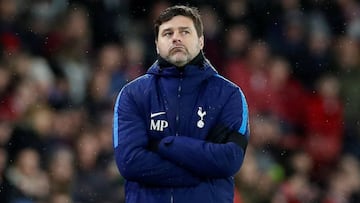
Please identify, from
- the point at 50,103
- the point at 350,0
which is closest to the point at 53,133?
the point at 50,103

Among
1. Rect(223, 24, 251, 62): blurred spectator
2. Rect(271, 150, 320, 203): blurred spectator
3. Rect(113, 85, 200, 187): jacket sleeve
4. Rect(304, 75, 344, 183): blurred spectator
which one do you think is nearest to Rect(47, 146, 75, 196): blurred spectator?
Rect(271, 150, 320, 203): blurred spectator

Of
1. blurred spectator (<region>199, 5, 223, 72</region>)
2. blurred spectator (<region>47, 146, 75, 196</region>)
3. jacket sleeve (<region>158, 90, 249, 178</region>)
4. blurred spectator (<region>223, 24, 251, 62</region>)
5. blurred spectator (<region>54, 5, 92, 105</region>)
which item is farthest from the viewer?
blurred spectator (<region>223, 24, 251, 62</region>)

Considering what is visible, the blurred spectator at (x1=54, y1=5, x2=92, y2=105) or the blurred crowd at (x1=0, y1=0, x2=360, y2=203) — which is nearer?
the blurred crowd at (x1=0, y1=0, x2=360, y2=203)

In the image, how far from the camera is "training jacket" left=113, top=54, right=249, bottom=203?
5.19 metres

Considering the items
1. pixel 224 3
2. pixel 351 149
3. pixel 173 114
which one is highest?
pixel 224 3

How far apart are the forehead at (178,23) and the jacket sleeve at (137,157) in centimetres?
41

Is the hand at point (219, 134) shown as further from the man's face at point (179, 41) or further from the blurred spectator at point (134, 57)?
the blurred spectator at point (134, 57)

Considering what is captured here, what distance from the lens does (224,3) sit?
12.6 metres

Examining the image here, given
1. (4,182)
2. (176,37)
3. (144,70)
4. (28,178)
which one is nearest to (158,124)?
(176,37)

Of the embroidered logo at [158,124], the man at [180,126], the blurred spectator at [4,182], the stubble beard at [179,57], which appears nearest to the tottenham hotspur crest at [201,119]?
the man at [180,126]

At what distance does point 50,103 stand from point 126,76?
3.58 feet

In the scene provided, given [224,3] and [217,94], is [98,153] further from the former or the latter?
[217,94]

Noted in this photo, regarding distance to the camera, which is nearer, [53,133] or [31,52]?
[53,133]

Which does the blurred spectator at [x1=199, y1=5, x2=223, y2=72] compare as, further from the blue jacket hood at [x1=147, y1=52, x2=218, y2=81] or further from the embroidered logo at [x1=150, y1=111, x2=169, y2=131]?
the embroidered logo at [x1=150, y1=111, x2=169, y2=131]
